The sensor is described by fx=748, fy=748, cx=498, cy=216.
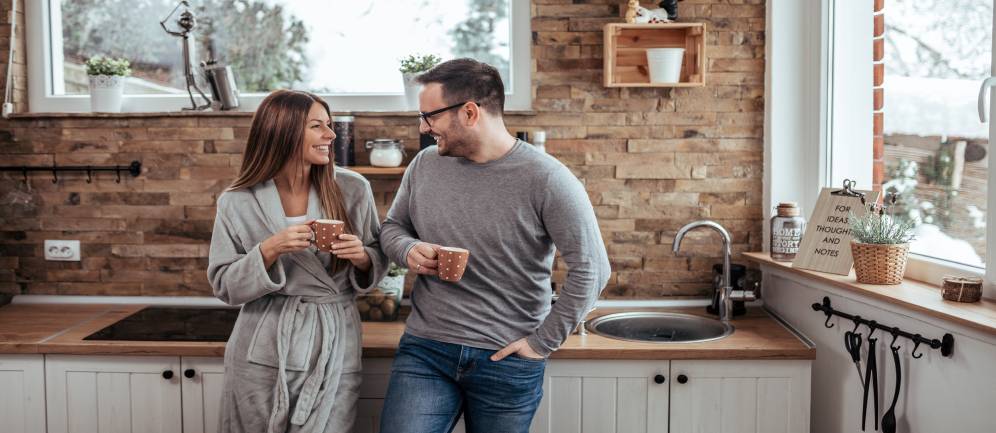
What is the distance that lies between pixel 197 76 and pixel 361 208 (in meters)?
1.18

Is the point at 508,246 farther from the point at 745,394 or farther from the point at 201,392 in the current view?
the point at 201,392

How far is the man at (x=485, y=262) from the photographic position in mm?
1866

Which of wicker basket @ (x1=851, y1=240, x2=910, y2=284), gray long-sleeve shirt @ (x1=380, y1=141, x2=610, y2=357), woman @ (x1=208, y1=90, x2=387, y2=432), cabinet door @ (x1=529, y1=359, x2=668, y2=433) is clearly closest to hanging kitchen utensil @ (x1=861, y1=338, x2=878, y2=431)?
wicker basket @ (x1=851, y1=240, x2=910, y2=284)

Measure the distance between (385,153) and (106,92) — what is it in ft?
3.62

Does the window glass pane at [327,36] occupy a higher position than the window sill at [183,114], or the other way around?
the window glass pane at [327,36]

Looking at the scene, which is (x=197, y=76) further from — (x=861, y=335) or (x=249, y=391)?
(x=861, y=335)

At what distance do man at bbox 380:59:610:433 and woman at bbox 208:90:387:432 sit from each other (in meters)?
0.18

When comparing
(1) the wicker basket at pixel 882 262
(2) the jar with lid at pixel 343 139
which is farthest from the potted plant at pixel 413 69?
(1) the wicker basket at pixel 882 262

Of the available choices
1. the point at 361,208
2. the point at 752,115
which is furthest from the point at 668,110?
the point at 361,208

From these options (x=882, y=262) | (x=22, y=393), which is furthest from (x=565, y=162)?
(x=22, y=393)

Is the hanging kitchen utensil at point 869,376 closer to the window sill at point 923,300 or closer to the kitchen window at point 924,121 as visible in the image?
the window sill at point 923,300

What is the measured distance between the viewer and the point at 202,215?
2.85 m

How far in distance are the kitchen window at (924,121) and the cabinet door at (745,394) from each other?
1.55 feet

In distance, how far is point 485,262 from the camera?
1.92m
